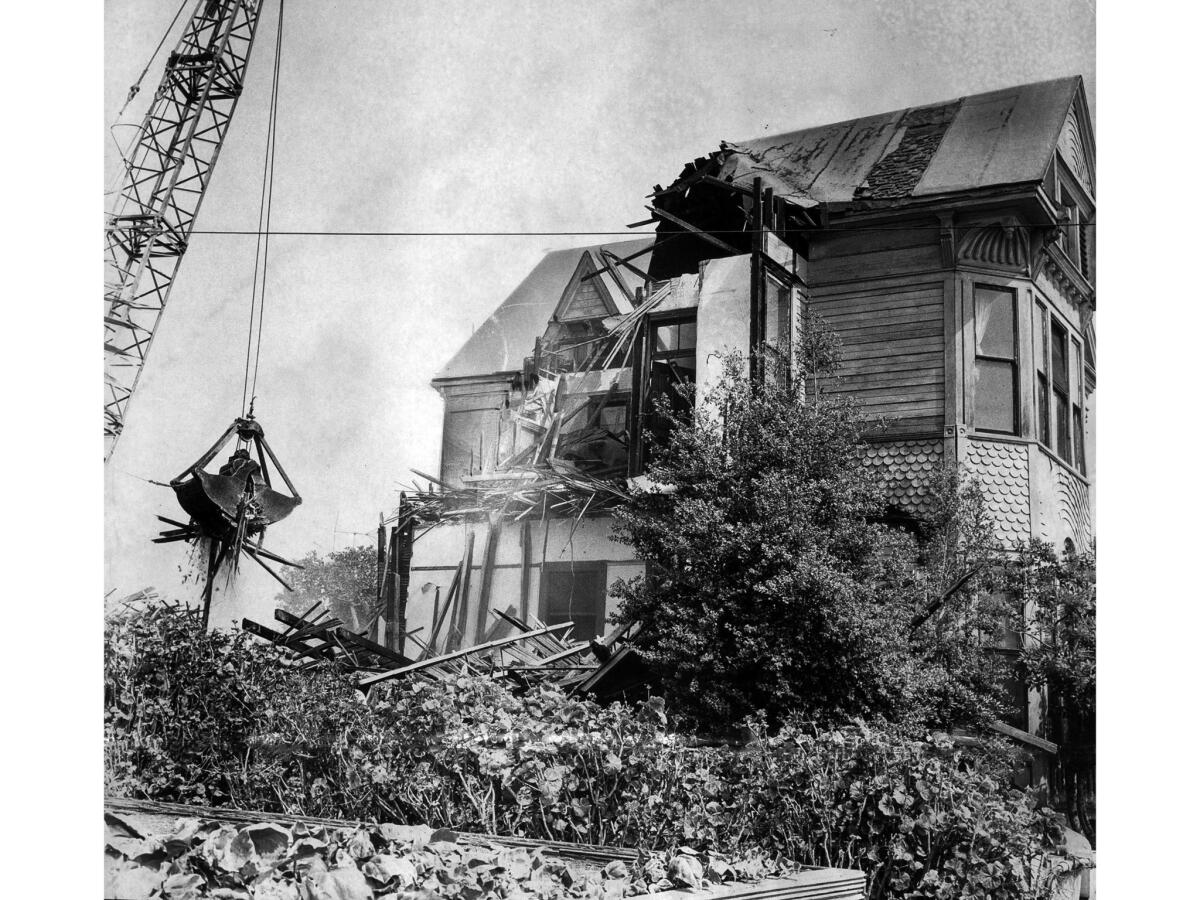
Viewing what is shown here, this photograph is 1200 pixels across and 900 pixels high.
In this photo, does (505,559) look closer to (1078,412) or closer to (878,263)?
(878,263)

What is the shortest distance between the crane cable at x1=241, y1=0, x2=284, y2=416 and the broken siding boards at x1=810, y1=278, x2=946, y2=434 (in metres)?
3.03

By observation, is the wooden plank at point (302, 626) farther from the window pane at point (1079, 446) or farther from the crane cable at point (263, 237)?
the window pane at point (1079, 446)

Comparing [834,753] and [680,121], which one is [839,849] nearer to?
[834,753]

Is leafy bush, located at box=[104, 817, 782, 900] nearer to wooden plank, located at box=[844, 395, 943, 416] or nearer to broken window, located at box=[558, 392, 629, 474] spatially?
wooden plank, located at box=[844, 395, 943, 416]

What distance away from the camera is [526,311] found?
285 inches

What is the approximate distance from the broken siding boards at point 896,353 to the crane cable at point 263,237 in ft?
9.93

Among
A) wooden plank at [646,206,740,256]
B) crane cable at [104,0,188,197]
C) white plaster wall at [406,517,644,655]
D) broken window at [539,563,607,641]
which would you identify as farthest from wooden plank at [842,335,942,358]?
crane cable at [104,0,188,197]

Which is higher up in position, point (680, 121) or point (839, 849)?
point (680, 121)

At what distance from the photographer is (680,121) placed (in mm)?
6656

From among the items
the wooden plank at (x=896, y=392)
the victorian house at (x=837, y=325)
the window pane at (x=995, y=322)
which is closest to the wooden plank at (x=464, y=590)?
the victorian house at (x=837, y=325)

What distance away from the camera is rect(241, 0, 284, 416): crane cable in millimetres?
6848

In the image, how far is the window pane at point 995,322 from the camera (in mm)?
6762

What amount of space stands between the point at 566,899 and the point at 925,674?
2436 mm

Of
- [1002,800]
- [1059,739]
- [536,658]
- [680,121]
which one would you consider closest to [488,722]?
[536,658]
